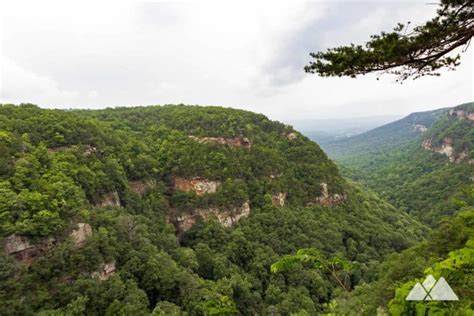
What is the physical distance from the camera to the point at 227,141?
197 feet

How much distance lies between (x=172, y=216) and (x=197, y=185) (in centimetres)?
661

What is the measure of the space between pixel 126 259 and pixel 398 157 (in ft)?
470

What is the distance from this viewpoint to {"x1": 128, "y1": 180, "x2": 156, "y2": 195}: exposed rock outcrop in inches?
1899

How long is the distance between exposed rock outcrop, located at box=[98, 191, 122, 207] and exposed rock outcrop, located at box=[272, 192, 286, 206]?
1026 inches

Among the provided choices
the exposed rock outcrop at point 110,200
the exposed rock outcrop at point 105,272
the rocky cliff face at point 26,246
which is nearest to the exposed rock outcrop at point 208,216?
the exposed rock outcrop at point 110,200

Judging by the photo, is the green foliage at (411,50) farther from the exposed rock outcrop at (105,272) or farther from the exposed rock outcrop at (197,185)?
the exposed rock outcrop at (197,185)

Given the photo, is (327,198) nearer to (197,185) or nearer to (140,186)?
(197,185)

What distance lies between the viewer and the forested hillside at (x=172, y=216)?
27.2 metres

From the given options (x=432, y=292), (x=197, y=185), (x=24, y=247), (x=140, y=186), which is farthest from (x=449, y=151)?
(x=432, y=292)

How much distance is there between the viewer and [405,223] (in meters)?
60.8

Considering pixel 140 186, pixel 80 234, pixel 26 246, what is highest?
pixel 140 186

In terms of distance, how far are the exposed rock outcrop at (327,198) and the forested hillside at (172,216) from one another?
10.6 inches

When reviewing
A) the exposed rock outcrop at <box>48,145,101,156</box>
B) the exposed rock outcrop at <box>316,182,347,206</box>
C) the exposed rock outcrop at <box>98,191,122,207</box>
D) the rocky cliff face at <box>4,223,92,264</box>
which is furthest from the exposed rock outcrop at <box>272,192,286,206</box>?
the rocky cliff face at <box>4,223,92,264</box>

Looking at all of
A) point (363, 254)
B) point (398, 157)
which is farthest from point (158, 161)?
point (398, 157)
